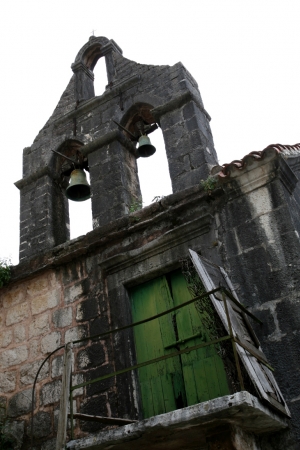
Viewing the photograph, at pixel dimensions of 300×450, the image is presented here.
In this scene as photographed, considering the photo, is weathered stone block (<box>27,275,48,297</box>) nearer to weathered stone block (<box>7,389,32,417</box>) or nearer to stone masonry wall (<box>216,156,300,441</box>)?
weathered stone block (<box>7,389,32,417</box>)

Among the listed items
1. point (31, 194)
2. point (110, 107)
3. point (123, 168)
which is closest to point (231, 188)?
point (123, 168)

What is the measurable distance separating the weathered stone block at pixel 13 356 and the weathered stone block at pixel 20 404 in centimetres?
37

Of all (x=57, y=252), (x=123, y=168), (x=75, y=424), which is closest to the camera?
(x=75, y=424)

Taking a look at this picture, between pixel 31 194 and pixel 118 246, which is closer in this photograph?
pixel 118 246

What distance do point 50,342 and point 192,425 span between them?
8.32 ft

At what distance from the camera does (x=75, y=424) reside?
5285mm

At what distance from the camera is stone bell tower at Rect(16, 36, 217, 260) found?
641 cm

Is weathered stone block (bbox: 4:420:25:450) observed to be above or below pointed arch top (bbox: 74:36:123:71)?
below

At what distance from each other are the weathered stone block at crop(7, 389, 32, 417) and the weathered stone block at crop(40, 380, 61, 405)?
18 cm

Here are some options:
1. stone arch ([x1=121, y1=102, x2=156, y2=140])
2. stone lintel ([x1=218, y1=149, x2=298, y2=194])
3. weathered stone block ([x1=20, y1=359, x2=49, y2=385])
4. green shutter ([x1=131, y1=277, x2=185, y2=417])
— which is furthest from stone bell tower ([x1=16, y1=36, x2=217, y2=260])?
weathered stone block ([x1=20, y1=359, x2=49, y2=385])

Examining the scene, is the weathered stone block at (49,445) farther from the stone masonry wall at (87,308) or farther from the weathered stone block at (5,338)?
the weathered stone block at (5,338)

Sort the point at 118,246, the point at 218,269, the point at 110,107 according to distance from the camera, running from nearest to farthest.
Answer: the point at 218,269, the point at 118,246, the point at 110,107

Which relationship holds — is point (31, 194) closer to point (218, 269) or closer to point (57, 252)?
point (57, 252)

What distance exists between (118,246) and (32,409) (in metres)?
1.94
